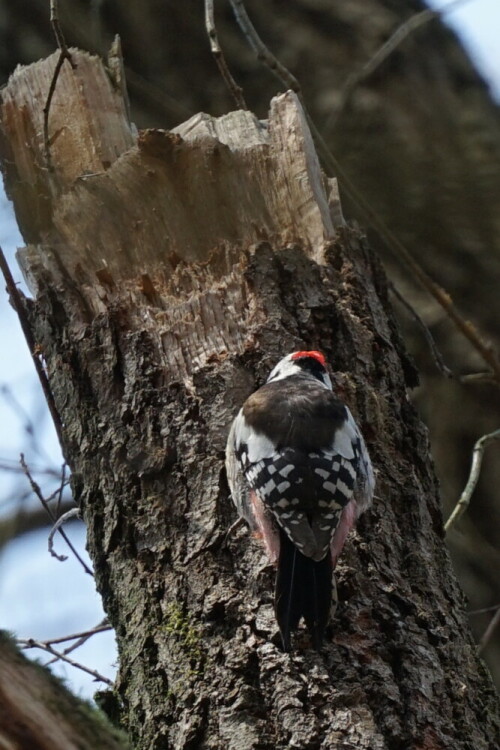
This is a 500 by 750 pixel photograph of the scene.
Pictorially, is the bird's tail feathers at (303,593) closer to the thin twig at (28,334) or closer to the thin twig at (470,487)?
the thin twig at (470,487)

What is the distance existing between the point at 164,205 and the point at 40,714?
8.23 ft

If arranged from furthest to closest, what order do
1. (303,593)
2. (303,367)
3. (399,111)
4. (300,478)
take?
1. (399,111)
2. (303,367)
3. (300,478)
4. (303,593)

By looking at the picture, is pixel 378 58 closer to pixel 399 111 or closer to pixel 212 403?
pixel 399 111

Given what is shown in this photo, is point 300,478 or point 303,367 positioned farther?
point 303,367

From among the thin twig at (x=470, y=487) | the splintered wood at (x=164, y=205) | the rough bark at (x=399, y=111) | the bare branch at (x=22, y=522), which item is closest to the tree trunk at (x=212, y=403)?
the splintered wood at (x=164, y=205)

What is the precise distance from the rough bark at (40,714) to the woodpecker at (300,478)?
4.06ft

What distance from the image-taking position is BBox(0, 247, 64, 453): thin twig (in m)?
3.22

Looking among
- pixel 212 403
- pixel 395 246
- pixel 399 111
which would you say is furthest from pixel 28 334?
pixel 399 111

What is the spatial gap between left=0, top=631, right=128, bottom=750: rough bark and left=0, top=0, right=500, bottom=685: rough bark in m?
3.42

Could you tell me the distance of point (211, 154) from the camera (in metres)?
3.37

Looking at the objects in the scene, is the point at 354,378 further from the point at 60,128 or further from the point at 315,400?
the point at 60,128

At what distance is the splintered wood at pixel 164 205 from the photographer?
129 inches

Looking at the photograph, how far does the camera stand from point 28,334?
339 centimetres

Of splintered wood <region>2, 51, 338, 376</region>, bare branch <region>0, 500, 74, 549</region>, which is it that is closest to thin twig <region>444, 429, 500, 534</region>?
splintered wood <region>2, 51, 338, 376</region>
